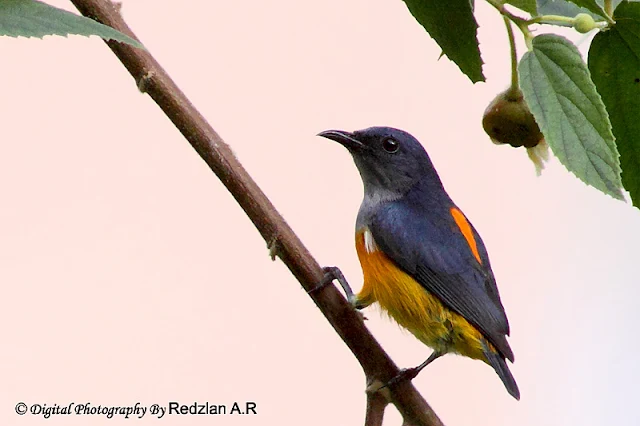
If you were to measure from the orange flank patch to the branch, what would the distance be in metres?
0.91

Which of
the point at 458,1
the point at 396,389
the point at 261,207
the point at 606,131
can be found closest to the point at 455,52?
the point at 458,1

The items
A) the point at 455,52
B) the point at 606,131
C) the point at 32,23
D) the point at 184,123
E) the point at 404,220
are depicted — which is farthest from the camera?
the point at 404,220

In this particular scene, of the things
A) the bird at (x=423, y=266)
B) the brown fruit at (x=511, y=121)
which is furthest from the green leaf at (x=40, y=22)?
the bird at (x=423, y=266)

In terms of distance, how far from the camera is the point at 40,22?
58 centimetres

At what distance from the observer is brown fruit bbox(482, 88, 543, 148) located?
969 mm

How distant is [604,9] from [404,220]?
3.67ft

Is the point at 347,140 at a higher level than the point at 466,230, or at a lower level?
higher

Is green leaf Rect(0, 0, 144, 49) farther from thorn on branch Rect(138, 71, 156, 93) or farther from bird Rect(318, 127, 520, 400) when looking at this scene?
bird Rect(318, 127, 520, 400)

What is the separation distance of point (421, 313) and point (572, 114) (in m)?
1.09

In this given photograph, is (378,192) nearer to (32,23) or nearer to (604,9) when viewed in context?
(604,9)

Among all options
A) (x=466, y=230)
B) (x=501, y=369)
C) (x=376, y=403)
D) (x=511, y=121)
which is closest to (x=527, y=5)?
(x=511, y=121)

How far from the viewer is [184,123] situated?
951 millimetres

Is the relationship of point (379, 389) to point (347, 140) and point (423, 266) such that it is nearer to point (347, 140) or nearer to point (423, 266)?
point (423, 266)

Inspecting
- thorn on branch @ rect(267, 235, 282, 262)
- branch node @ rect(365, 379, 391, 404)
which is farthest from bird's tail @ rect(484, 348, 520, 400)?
thorn on branch @ rect(267, 235, 282, 262)
